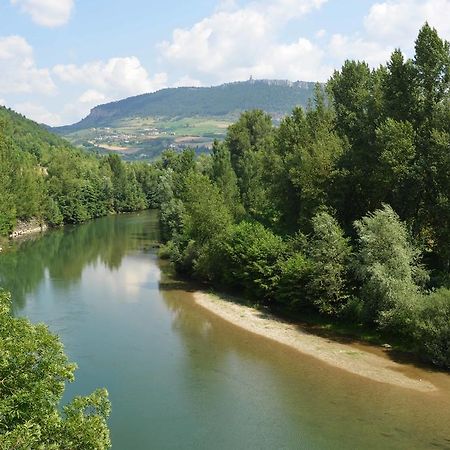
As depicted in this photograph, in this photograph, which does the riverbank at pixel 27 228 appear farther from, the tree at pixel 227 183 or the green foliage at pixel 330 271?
the green foliage at pixel 330 271

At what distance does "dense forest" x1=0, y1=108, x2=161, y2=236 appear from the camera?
87500mm

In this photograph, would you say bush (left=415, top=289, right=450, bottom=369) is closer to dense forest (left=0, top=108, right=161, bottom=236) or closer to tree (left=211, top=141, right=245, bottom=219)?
tree (left=211, top=141, right=245, bottom=219)

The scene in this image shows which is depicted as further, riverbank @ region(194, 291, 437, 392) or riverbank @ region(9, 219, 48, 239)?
riverbank @ region(9, 219, 48, 239)

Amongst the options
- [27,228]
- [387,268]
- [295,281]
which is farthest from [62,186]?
[387,268]

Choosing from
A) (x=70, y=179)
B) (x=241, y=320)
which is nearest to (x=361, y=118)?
(x=241, y=320)

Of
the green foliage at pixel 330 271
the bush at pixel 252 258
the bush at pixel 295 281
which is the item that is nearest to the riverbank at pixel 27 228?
the bush at pixel 252 258

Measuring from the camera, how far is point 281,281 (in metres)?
41.6

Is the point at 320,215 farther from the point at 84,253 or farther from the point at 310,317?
the point at 84,253

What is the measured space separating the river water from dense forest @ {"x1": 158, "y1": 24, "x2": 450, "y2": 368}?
15.6 ft

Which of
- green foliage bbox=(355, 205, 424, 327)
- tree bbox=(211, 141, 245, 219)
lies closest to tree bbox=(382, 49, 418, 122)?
green foliage bbox=(355, 205, 424, 327)

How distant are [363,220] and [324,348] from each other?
9212 millimetres

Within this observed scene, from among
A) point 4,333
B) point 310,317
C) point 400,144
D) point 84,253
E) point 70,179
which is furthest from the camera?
point 70,179

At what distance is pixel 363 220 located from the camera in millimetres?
37969

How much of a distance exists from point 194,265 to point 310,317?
1580 cm
